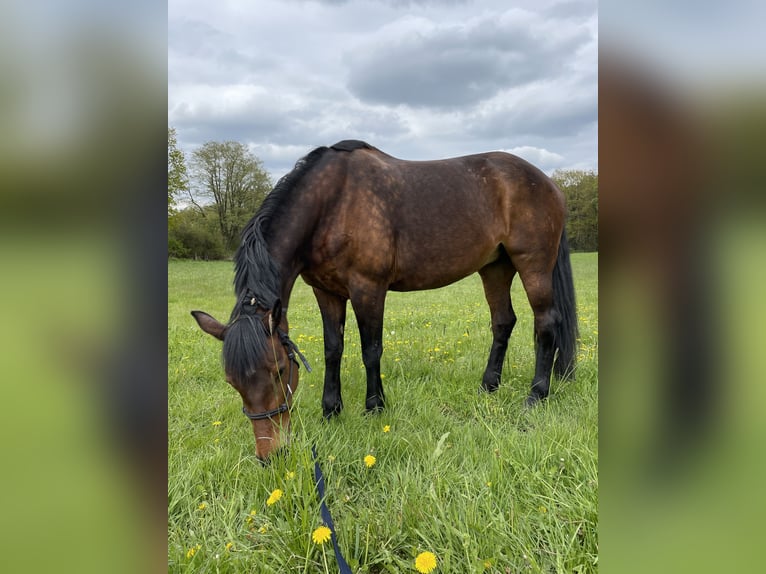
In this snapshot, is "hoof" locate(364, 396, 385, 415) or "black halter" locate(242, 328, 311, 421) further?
"hoof" locate(364, 396, 385, 415)

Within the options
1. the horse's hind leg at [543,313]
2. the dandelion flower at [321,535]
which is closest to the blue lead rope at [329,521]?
the dandelion flower at [321,535]

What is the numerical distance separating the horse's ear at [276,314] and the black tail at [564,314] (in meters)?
2.89

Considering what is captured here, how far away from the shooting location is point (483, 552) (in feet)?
5.34

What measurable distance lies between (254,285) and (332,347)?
1250 mm

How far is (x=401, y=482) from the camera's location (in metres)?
2.14

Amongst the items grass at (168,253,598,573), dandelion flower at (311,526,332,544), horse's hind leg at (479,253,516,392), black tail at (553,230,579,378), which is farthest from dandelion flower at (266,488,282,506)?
black tail at (553,230,579,378)

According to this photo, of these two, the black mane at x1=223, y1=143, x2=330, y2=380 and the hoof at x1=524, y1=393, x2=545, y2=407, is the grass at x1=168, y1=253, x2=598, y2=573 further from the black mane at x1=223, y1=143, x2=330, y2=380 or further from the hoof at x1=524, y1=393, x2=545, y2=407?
the black mane at x1=223, y1=143, x2=330, y2=380

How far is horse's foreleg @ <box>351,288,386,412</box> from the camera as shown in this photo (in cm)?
340

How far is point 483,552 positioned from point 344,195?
2.59 m

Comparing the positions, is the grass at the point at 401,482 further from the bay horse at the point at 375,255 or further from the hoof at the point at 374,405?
the bay horse at the point at 375,255

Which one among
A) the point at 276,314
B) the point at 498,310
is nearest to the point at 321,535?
the point at 276,314
